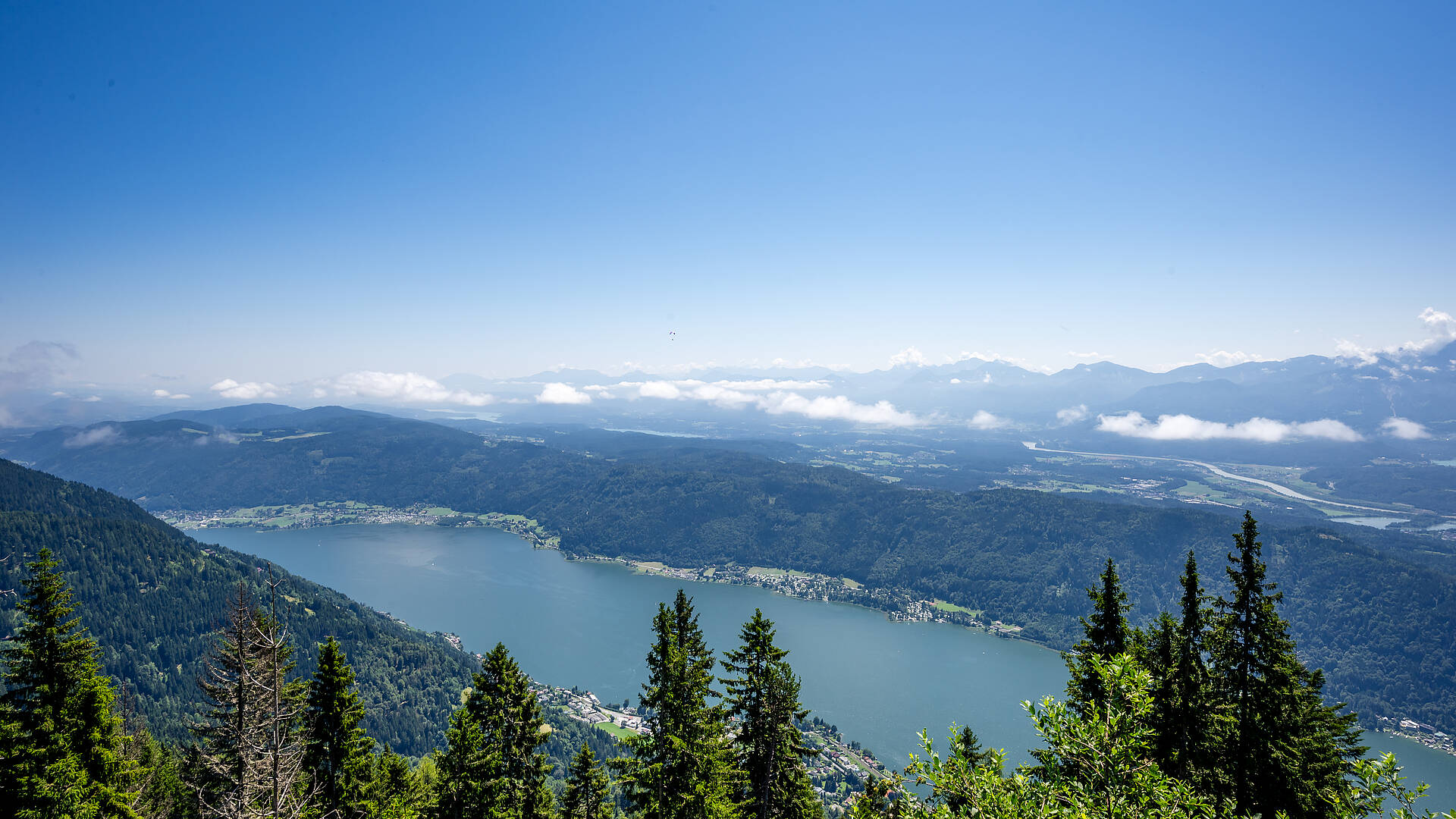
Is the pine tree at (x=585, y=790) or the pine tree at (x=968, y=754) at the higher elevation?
the pine tree at (x=968, y=754)

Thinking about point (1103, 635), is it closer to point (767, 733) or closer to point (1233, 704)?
point (1233, 704)

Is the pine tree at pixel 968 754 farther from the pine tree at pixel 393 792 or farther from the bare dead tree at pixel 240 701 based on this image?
the pine tree at pixel 393 792

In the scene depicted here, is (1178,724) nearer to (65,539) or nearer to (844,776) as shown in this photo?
(844,776)

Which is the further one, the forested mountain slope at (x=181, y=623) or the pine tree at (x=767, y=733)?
the forested mountain slope at (x=181, y=623)

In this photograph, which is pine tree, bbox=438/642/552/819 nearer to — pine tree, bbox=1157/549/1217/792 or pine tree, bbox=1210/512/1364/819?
pine tree, bbox=1157/549/1217/792

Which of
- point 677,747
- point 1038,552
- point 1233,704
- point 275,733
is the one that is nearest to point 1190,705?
point 1233,704

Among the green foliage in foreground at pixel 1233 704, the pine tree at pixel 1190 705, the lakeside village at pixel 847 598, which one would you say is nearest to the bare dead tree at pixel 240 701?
the green foliage in foreground at pixel 1233 704
